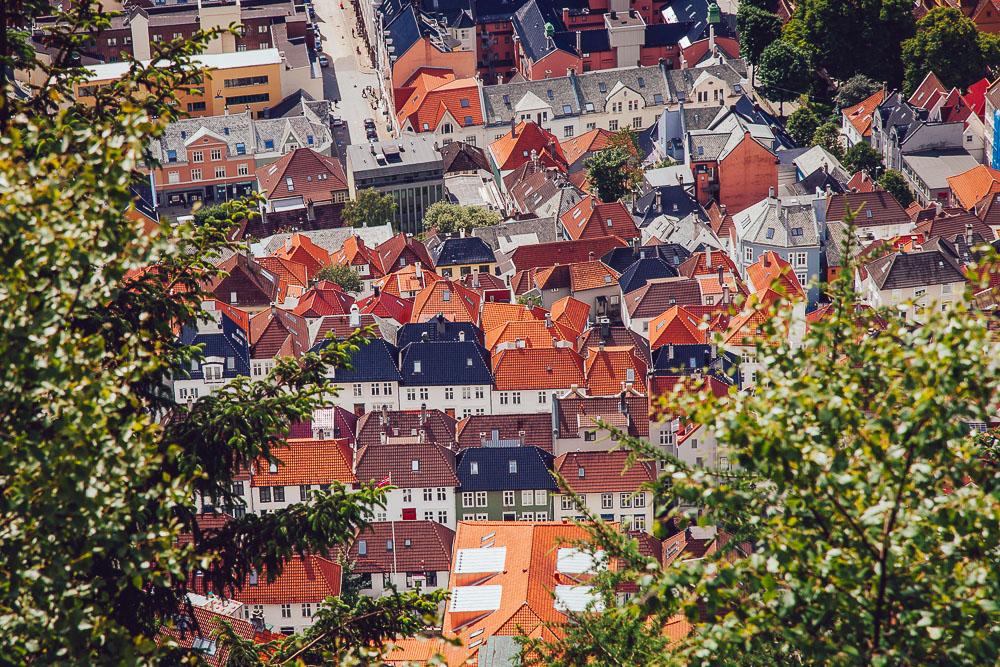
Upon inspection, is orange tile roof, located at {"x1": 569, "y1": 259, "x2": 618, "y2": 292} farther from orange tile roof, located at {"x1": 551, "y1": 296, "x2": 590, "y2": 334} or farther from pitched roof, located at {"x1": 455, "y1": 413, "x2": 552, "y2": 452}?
pitched roof, located at {"x1": 455, "y1": 413, "x2": 552, "y2": 452}

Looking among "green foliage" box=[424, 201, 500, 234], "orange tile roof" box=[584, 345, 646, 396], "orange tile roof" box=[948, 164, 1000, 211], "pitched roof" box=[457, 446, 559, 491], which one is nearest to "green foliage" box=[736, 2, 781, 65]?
"orange tile roof" box=[948, 164, 1000, 211]

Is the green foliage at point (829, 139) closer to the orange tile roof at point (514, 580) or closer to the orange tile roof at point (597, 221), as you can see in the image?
the orange tile roof at point (597, 221)

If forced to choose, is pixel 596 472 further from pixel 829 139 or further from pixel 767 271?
pixel 829 139

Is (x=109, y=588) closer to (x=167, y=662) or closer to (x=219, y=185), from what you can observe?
(x=167, y=662)

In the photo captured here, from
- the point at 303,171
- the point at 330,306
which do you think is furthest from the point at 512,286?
the point at 303,171

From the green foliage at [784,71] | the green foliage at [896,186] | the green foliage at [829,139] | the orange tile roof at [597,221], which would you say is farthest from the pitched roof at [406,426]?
the green foliage at [784,71]
